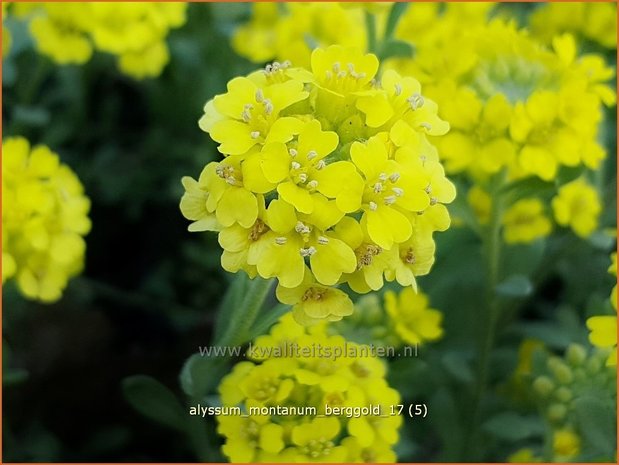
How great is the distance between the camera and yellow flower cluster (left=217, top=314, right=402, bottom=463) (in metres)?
0.97

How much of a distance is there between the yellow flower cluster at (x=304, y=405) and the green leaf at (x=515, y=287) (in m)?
0.28

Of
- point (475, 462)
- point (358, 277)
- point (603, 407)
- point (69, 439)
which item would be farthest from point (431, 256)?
point (69, 439)

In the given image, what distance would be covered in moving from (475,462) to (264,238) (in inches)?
25.8

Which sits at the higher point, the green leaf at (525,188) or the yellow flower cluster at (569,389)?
the green leaf at (525,188)

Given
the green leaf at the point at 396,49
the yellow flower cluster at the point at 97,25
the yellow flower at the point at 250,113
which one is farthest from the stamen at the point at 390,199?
the yellow flower cluster at the point at 97,25

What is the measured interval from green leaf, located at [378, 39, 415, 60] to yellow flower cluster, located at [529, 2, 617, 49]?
363mm

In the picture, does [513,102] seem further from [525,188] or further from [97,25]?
[97,25]

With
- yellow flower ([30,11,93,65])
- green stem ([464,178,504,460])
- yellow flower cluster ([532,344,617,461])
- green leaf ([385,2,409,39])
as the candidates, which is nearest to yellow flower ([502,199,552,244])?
green stem ([464,178,504,460])

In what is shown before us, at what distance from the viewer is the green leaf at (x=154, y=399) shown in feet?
3.66

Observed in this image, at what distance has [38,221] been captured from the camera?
1148mm

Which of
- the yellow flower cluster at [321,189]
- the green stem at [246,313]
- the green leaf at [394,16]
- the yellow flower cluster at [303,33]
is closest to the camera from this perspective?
the yellow flower cluster at [321,189]

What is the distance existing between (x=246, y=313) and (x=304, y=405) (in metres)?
0.13

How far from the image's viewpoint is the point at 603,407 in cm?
108

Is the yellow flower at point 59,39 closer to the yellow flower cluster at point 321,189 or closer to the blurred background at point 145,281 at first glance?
the blurred background at point 145,281
